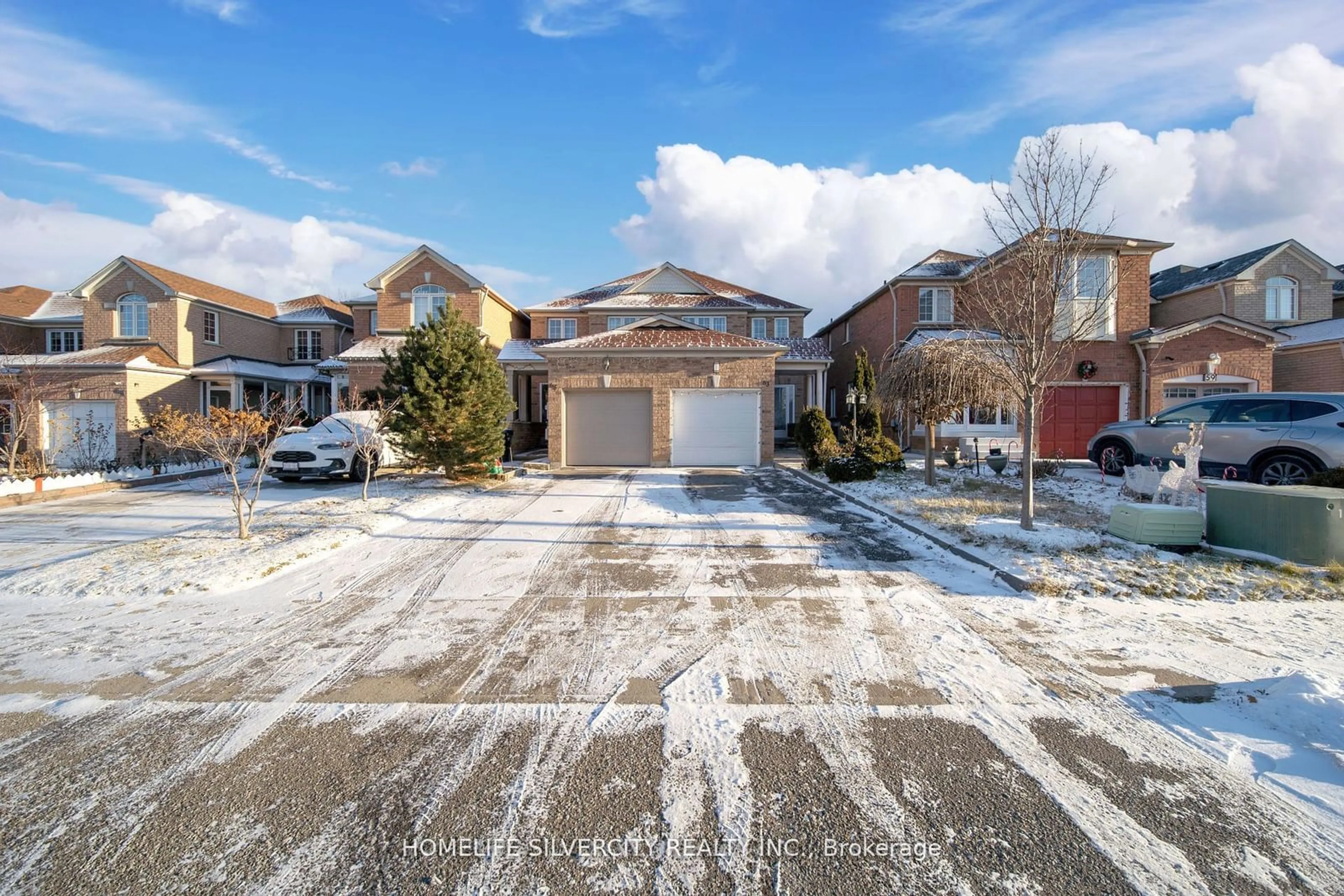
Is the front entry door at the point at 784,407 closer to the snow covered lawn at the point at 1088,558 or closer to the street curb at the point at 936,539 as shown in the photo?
the street curb at the point at 936,539

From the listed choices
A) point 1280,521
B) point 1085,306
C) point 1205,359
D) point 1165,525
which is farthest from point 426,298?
point 1205,359

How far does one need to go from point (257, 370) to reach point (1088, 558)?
1114 inches

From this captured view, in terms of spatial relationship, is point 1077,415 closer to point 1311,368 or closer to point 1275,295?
point 1311,368

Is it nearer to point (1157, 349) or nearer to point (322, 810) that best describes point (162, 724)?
point (322, 810)

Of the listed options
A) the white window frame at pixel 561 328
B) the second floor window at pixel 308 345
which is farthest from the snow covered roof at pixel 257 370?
the white window frame at pixel 561 328

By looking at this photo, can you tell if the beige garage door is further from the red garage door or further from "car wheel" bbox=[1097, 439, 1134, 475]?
the red garage door

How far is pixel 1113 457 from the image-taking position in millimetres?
12594

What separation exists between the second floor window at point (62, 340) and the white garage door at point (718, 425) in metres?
27.8

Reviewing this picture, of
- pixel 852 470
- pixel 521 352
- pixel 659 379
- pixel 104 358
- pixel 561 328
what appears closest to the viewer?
pixel 852 470

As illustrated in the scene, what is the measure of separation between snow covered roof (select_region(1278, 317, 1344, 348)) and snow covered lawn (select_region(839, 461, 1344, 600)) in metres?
14.6

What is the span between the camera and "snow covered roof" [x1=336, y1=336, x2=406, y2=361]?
2281 cm

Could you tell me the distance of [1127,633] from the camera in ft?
16.4

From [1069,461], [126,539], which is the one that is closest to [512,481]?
[126,539]

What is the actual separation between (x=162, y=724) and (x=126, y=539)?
6782 mm
